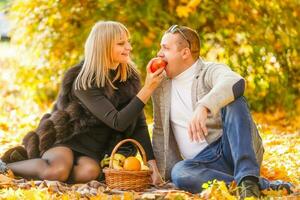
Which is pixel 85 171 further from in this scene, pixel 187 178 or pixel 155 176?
pixel 187 178

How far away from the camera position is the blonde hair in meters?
4.74

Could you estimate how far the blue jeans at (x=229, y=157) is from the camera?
4.04 meters

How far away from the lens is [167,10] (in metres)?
7.98

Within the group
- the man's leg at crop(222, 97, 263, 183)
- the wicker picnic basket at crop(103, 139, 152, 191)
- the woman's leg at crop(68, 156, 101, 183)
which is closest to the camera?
the man's leg at crop(222, 97, 263, 183)

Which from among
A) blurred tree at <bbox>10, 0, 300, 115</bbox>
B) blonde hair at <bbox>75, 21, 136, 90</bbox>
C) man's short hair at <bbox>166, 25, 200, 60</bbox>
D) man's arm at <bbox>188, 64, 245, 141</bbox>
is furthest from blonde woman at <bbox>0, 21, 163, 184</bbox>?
blurred tree at <bbox>10, 0, 300, 115</bbox>

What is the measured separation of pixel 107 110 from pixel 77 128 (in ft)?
0.96

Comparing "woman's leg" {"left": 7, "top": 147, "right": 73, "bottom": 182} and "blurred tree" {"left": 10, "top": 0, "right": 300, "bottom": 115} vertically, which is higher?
"blurred tree" {"left": 10, "top": 0, "right": 300, "bottom": 115}

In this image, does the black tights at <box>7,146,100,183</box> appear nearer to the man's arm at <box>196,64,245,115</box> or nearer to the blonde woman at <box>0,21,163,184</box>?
the blonde woman at <box>0,21,163,184</box>

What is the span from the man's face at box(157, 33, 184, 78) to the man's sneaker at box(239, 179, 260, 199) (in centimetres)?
91

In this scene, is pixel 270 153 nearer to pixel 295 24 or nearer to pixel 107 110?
pixel 107 110

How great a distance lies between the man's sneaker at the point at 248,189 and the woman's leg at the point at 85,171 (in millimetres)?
1126

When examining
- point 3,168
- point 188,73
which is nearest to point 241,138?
point 188,73

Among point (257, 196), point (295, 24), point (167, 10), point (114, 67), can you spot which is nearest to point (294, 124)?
point (295, 24)

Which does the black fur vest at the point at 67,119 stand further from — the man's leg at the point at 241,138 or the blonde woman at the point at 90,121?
the man's leg at the point at 241,138
